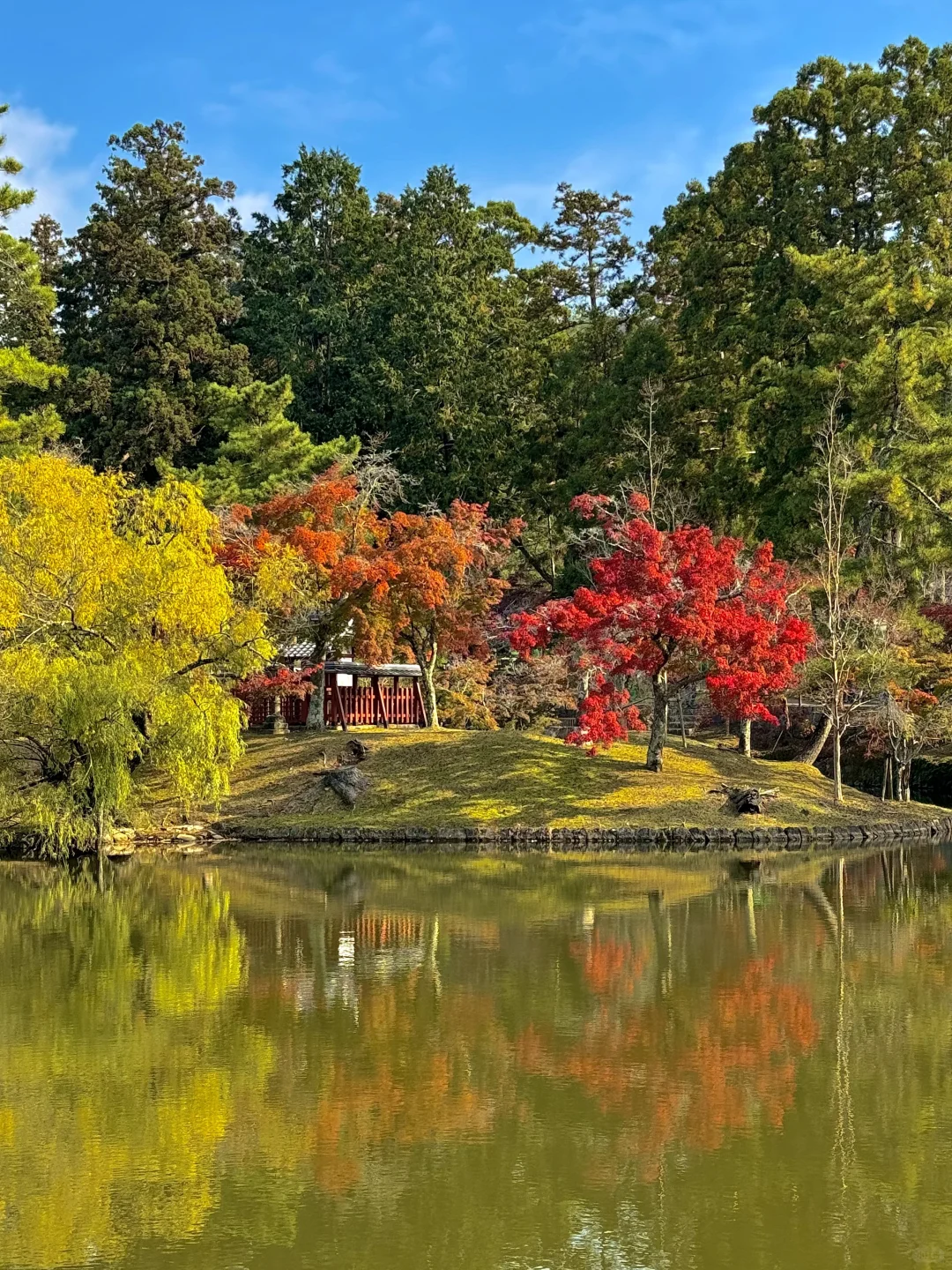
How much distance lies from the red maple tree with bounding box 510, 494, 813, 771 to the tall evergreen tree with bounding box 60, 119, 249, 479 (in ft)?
57.6

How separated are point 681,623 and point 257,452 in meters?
16.8

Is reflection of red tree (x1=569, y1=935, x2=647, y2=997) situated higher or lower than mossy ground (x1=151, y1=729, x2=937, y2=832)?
lower

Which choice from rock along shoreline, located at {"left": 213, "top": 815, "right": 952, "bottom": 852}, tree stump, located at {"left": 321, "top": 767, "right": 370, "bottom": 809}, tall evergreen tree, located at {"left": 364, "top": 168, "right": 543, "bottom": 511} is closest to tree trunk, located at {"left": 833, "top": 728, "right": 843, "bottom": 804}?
rock along shoreline, located at {"left": 213, "top": 815, "right": 952, "bottom": 852}

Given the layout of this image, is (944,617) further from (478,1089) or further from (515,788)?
(478,1089)

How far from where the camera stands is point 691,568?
25125mm

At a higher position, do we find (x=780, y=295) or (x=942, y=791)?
(x=780, y=295)

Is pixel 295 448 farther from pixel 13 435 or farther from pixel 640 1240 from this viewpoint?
pixel 640 1240

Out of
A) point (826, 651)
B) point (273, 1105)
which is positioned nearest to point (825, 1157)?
point (273, 1105)

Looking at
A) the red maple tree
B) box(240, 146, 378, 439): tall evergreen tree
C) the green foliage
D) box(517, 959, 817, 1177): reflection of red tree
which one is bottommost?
box(517, 959, 817, 1177): reflection of red tree

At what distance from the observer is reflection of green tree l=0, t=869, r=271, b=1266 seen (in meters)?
6.40

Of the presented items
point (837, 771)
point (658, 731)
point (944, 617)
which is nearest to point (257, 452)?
point (658, 731)

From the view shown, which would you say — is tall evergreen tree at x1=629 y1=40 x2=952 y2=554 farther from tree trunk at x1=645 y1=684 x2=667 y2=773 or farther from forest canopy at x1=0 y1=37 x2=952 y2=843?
tree trunk at x1=645 y1=684 x2=667 y2=773

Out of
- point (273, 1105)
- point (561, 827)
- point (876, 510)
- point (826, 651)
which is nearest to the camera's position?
point (273, 1105)

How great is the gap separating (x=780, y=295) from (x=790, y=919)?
22768mm
